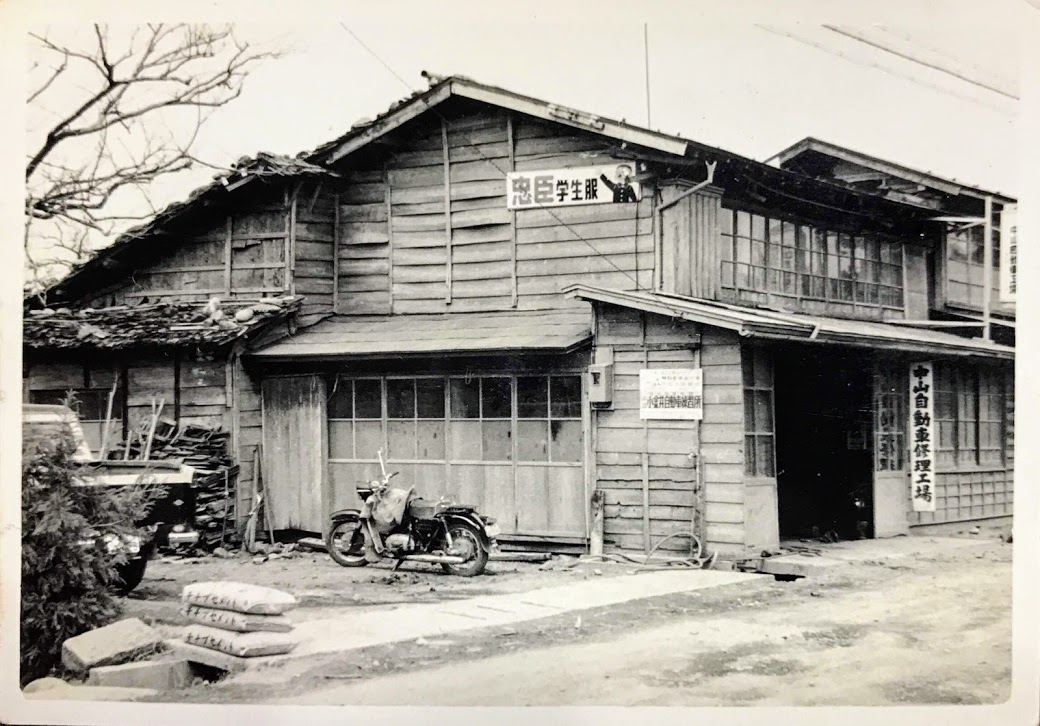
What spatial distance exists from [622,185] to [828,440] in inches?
160

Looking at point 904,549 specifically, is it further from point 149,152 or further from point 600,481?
point 149,152

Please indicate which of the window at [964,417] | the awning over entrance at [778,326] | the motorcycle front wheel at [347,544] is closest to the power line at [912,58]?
the awning over entrance at [778,326]

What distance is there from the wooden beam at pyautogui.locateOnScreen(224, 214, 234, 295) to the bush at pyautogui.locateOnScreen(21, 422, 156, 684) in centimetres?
242

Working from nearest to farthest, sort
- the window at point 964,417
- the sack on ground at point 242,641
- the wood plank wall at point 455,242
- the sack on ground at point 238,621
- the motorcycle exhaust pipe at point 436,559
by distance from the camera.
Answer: the sack on ground at point 242,641, the sack on ground at point 238,621, the motorcycle exhaust pipe at point 436,559, the wood plank wall at point 455,242, the window at point 964,417

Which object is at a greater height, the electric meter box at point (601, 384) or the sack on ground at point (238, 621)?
the electric meter box at point (601, 384)

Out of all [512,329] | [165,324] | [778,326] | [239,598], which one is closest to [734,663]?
[778,326]

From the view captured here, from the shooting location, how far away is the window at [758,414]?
8.41m

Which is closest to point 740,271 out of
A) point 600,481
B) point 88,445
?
point 600,481

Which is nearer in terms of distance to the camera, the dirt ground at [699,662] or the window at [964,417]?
the dirt ground at [699,662]

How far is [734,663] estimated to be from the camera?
5.94 metres

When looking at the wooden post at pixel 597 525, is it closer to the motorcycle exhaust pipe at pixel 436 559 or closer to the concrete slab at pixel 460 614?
the concrete slab at pixel 460 614

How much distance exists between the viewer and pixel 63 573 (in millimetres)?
6176

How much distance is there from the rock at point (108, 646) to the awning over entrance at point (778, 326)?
4.45 m

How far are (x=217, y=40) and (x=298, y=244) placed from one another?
7.94 feet
